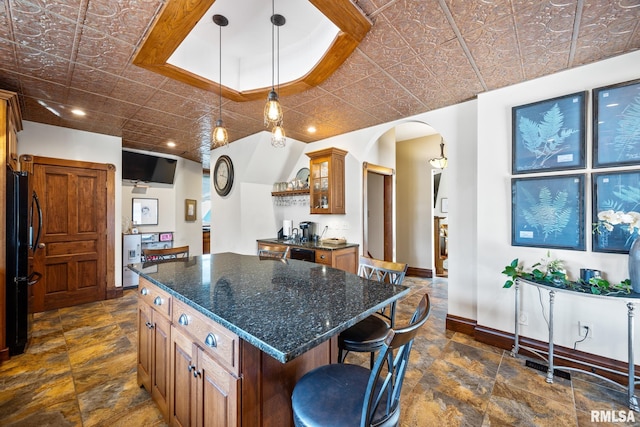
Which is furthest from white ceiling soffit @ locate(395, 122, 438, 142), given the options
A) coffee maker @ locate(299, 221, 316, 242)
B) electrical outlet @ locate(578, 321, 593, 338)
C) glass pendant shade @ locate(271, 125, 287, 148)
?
electrical outlet @ locate(578, 321, 593, 338)

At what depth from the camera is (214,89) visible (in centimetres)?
267

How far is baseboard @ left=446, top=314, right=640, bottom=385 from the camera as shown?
209cm

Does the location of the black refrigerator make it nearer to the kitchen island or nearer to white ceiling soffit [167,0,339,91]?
the kitchen island

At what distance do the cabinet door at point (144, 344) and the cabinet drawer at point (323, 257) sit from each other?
2115 millimetres

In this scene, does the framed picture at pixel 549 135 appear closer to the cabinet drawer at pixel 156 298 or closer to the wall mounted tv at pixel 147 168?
the cabinet drawer at pixel 156 298

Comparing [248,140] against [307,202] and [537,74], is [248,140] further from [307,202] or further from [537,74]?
[537,74]

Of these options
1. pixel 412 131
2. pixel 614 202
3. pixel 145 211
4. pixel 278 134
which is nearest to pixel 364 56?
pixel 278 134

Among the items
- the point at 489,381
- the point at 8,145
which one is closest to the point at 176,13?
the point at 8,145

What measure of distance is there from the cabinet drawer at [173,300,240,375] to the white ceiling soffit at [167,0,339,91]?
209cm

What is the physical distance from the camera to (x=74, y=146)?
3.88m

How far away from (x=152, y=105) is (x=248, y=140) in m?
1.44

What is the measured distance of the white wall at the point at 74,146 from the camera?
3562mm

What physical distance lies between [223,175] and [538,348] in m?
4.96

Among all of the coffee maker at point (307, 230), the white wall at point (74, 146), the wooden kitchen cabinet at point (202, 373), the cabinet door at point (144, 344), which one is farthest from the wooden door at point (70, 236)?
the wooden kitchen cabinet at point (202, 373)
